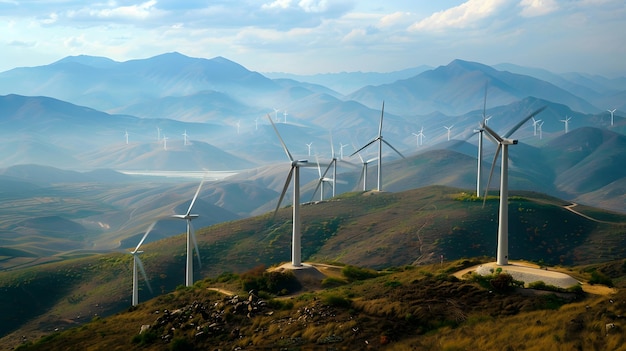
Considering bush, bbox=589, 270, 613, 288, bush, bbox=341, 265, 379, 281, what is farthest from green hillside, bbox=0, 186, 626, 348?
bush, bbox=589, 270, 613, 288

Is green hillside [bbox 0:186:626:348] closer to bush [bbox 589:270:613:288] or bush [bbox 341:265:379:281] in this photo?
bush [bbox 341:265:379:281]

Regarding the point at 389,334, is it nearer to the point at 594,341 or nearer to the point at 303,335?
the point at 303,335

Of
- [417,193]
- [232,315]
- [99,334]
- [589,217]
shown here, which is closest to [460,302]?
[232,315]

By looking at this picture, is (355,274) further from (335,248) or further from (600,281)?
(335,248)

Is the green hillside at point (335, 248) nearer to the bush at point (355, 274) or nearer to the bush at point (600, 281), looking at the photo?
the bush at point (355, 274)

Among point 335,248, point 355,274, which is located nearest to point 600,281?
point 355,274

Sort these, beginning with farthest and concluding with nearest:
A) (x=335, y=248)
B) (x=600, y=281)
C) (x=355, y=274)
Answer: (x=335, y=248)
(x=355, y=274)
(x=600, y=281)

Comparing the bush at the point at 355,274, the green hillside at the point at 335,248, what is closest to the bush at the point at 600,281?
the bush at the point at 355,274

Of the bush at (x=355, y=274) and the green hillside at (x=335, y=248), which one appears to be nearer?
the bush at (x=355, y=274)
